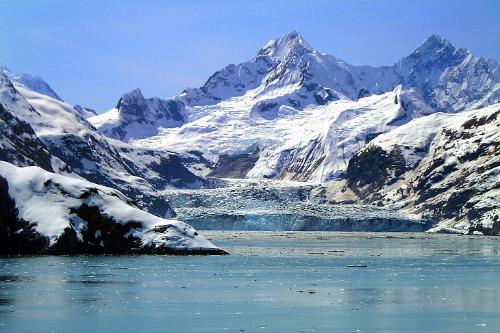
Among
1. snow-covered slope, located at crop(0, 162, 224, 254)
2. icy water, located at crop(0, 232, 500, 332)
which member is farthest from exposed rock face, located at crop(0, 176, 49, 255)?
icy water, located at crop(0, 232, 500, 332)

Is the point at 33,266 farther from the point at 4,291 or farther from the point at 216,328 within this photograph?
the point at 216,328

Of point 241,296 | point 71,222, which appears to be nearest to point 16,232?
point 71,222

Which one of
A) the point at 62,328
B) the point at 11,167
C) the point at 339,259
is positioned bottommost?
the point at 62,328

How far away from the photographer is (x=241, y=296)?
68938 mm

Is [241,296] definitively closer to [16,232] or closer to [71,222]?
[71,222]

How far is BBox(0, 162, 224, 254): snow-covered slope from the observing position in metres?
115

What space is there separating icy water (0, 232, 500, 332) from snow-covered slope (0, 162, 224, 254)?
5920 millimetres

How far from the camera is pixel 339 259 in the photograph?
12269 cm

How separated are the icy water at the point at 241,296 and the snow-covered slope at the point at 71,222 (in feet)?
19.4

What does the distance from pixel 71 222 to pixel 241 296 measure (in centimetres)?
5107

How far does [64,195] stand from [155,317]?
64.0 m

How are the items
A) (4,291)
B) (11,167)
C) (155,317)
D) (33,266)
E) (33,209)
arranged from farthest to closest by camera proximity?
(11,167), (33,209), (33,266), (4,291), (155,317)

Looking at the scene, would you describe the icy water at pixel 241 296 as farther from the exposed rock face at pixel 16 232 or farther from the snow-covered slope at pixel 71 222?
the snow-covered slope at pixel 71 222

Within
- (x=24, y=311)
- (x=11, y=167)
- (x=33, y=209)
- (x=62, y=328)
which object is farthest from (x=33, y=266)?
(x=62, y=328)
